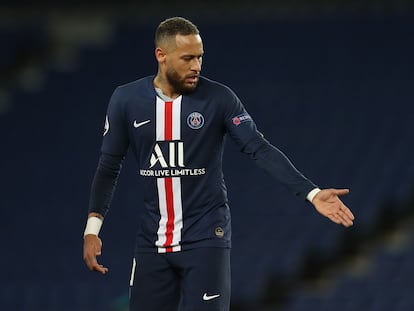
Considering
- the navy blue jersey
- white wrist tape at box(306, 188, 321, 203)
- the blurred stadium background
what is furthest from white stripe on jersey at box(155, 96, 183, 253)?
the blurred stadium background

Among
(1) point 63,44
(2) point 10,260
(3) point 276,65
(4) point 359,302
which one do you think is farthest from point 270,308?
(1) point 63,44

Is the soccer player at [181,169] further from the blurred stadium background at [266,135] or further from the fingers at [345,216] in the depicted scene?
the blurred stadium background at [266,135]

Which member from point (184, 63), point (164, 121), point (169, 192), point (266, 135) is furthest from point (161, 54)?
point (266, 135)

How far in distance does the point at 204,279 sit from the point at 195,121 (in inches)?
27.1

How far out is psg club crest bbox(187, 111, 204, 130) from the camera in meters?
4.51

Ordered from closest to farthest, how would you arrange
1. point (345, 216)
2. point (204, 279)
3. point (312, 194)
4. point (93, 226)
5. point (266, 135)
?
point (345, 216)
point (312, 194)
point (204, 279)
point (93, 226)
point (266, 135)

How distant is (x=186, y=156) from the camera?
4.51 metres

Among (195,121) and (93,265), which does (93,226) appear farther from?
(195,121)

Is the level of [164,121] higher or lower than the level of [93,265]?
higher

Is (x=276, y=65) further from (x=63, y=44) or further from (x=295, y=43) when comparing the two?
(x=63, y=44)

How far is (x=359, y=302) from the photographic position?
929 centimetres

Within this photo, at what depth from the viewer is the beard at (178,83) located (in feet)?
14.8

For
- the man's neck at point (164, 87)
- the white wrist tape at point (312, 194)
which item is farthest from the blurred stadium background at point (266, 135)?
the white wrist tape at point (312, 194)

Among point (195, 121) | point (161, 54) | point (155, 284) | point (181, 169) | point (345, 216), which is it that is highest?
point (161, 54)
